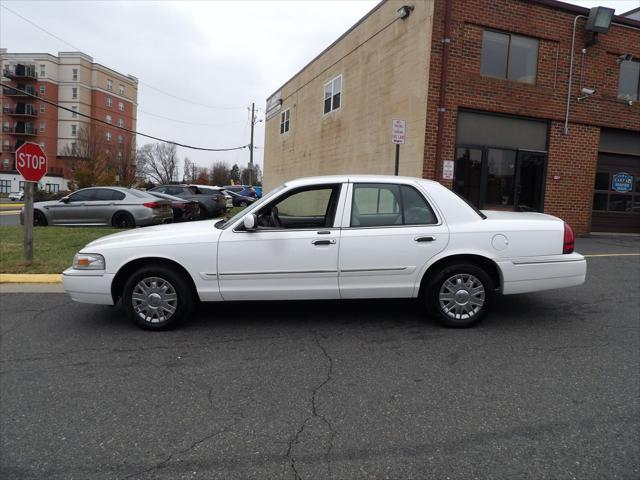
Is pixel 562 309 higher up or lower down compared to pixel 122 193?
lower down

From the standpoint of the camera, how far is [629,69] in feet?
44.5

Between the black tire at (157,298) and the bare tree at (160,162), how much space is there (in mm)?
90748

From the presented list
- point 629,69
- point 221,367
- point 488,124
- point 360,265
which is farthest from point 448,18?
point 221,367

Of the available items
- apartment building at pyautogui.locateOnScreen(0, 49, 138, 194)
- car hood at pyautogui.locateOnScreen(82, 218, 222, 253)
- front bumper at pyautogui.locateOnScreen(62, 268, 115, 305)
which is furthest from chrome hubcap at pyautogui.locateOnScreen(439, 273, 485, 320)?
apartment building at pyautogui.locateOnScreen(0, 49, 138, 194)

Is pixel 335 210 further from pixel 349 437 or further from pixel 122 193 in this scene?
pixel 122 193

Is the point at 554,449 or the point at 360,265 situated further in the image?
the point at 360,265

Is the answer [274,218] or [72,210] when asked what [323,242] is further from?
[72,210]

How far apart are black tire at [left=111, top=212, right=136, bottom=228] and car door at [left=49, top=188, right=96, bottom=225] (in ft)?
3.35

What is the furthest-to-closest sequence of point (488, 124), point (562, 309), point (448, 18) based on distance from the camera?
point (488, 124) → point (448, 18) → point (562, 309)

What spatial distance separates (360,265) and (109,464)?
2773 millimetres

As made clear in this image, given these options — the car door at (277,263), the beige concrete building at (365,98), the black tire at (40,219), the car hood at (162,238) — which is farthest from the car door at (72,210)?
the car door at (277,263)

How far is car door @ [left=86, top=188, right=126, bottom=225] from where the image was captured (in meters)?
13.0

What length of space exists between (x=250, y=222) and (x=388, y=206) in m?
1.44

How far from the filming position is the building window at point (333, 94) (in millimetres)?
17156
